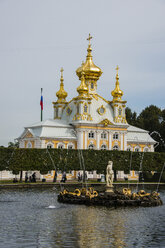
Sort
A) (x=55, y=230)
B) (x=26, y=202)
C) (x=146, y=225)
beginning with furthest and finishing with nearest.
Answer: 1. (x=26, y=202)
2. (x=146, y=225)
3. (x=55, y=230)

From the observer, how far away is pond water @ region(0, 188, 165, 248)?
750 inches

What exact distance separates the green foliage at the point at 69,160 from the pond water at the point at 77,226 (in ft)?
91.7

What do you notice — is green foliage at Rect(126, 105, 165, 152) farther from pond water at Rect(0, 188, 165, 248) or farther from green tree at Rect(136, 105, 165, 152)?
pond water at Rect(0, 188, 165, 248)

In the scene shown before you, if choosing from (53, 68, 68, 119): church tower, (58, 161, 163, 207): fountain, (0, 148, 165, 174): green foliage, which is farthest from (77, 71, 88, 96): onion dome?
(58, 161, 163, 207): fountain

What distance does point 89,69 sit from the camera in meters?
83.8

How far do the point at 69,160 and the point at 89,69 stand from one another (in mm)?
23649

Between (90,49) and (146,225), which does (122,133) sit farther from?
(146,225)

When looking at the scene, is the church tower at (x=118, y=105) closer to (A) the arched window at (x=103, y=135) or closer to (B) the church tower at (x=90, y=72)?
(A) the arched window at (x=103, y=135)

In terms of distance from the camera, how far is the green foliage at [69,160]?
197ft

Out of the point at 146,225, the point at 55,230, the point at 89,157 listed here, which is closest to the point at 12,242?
the point at 55,230

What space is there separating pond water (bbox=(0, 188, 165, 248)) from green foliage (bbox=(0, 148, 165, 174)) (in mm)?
27956

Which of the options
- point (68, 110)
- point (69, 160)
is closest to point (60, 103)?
point (68, 110)

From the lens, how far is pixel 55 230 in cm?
2170

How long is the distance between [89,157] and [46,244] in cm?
4770
